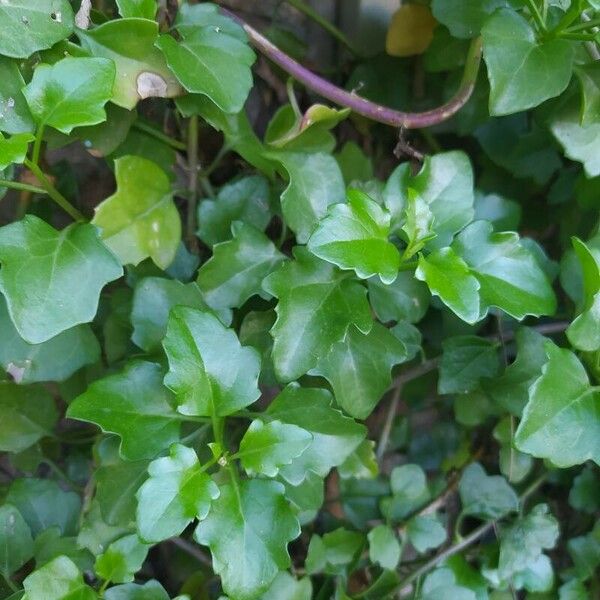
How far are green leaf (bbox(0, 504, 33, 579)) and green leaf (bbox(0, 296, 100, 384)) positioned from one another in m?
0.16

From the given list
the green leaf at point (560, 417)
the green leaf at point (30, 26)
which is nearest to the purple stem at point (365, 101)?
the green leaf at point (30, 26)

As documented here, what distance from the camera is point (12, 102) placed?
2.31ft

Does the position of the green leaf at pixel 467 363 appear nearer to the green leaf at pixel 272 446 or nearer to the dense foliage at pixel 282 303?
the dense foliage at pixel 282 303

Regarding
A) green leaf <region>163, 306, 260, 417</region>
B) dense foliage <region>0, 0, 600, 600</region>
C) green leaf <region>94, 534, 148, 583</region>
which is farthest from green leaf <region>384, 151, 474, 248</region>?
green leaf <region>94, 534, 148, 583</region>

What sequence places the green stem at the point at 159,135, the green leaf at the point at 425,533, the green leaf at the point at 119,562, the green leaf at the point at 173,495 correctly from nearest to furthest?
the green leaf at the point at 173,495 → the green leaf at the point at 119,562 → the green stem at the point at 159,135 → the green leaf at the point at 425,533

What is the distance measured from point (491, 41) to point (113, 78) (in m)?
0.39

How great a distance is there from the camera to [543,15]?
781 millimetres

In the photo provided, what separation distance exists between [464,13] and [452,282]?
13.8 inches

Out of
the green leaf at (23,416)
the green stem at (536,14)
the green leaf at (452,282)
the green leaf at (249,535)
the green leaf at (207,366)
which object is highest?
the green stem at (536,14)

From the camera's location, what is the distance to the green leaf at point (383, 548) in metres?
0.93

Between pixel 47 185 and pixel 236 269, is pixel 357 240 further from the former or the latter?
pixel 47 185

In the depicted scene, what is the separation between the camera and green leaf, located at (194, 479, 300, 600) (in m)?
0.67

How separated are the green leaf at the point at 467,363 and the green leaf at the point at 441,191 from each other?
0.19 m

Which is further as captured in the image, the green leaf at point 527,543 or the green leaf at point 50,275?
the green leaf at point 527,543
